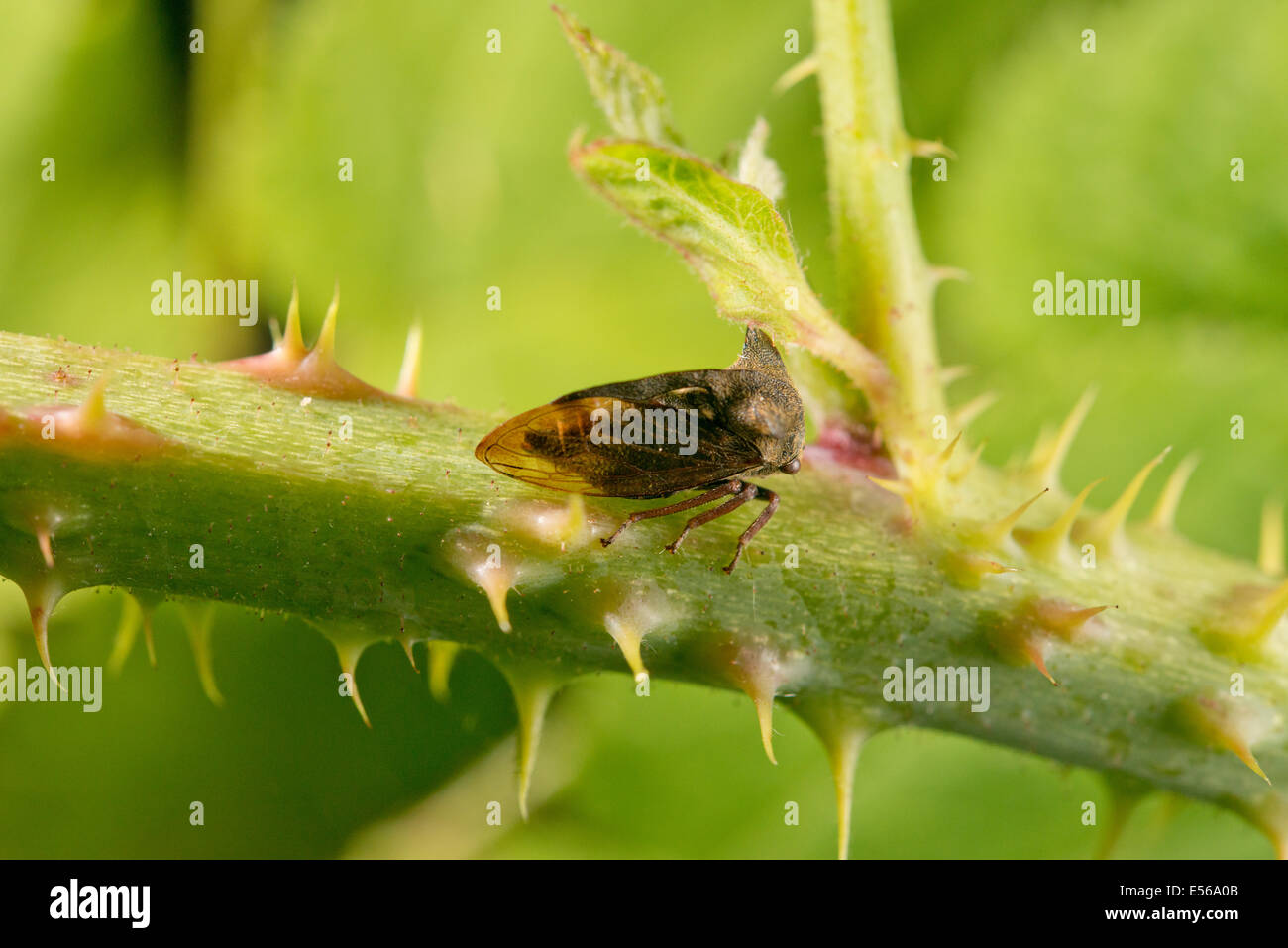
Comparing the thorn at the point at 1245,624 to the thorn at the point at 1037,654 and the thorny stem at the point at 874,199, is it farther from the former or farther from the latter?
the thorny stem at the point at 874,199

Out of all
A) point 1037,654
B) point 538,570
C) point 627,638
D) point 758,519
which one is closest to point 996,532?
point 1037,654

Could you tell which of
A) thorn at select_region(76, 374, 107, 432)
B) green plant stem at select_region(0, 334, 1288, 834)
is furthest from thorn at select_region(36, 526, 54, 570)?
thorn at select_region(76, 374, 107, 432)

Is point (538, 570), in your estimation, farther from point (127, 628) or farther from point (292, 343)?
point (127, 628)

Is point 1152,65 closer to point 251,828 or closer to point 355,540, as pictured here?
point 355,540

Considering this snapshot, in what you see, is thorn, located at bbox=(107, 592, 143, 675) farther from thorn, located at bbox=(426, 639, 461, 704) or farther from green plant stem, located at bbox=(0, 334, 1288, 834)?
thorn, located at bbox=(426, 639, 461, 704)

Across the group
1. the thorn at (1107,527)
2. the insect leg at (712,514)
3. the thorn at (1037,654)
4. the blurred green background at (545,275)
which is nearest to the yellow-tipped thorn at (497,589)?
the insect leg at (712,514)

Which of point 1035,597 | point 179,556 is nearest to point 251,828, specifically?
point 179,556

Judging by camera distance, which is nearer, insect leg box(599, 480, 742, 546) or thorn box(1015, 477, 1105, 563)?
insect leg box(599, 480, 742, 546)
